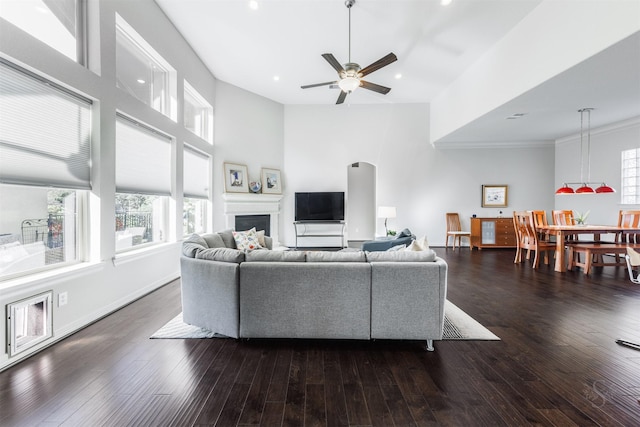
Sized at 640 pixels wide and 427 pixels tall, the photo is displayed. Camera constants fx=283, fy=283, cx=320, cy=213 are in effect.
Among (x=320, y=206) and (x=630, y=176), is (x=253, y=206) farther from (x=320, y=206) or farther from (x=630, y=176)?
(x=630, y=176)

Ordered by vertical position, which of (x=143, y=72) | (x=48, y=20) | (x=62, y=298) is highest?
(x=143, y=72)

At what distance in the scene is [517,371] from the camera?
2.10m

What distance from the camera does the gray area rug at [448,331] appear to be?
2.63 meters

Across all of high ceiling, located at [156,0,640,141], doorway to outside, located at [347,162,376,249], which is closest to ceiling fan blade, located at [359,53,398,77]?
high ceiling, located at [156,0,640,141]

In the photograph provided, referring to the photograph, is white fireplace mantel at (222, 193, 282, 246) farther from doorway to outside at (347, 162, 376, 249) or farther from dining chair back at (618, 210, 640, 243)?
dining chair back at (618, 210, 640, 243)

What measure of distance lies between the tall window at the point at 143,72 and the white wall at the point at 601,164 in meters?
9.09

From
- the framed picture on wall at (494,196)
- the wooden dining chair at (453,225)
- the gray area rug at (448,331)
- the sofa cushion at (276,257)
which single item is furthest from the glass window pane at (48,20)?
the framed picture on wall at (494,196)

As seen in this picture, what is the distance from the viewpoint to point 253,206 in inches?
277

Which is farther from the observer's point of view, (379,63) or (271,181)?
(271,181)

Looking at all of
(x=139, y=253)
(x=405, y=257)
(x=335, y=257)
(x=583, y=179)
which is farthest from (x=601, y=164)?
(x=139, y=253)

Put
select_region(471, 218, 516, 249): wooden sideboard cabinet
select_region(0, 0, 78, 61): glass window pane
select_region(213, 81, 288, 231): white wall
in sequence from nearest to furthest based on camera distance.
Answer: select_region(0, 0, 78, 61): glass window pane → select_region(213, 81, 288, 231): white wall → select_region(471, 218, 516, 249): wooden sideboard cabinet

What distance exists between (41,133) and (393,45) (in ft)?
16.1

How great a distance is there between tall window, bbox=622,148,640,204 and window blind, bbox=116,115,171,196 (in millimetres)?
9406

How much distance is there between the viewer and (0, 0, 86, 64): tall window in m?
2.25
